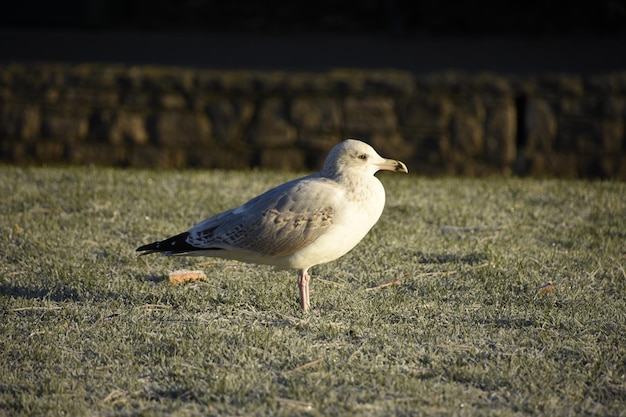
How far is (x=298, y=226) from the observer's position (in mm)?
3852

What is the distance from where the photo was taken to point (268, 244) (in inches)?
152

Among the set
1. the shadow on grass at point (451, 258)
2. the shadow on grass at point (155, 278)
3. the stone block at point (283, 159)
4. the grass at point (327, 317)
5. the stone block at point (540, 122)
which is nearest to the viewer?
the grass at point (327, 317)

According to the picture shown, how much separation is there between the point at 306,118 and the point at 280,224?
11.1 ft

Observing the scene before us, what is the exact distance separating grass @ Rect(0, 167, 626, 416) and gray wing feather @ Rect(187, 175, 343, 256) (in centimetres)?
31

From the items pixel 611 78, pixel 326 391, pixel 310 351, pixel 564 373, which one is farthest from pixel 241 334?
pixel 611 78

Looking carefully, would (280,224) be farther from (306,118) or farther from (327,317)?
(306,118)

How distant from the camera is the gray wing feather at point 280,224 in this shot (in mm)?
3844

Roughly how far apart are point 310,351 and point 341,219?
2.10 ft

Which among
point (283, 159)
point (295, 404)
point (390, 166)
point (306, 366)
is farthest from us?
point (283, 159)

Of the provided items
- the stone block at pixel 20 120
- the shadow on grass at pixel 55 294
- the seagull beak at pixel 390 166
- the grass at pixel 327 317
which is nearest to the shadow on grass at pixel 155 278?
the grass at pixel 327 317

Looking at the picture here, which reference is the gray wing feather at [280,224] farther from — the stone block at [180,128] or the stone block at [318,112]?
the stone block at [180,128]

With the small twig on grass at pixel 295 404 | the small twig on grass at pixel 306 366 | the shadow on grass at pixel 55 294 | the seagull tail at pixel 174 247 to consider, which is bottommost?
the small twig on grass at pixel 295 404

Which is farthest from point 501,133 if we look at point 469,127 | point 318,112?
point 318,112

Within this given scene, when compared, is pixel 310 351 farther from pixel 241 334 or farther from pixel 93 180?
pixel 93 180
